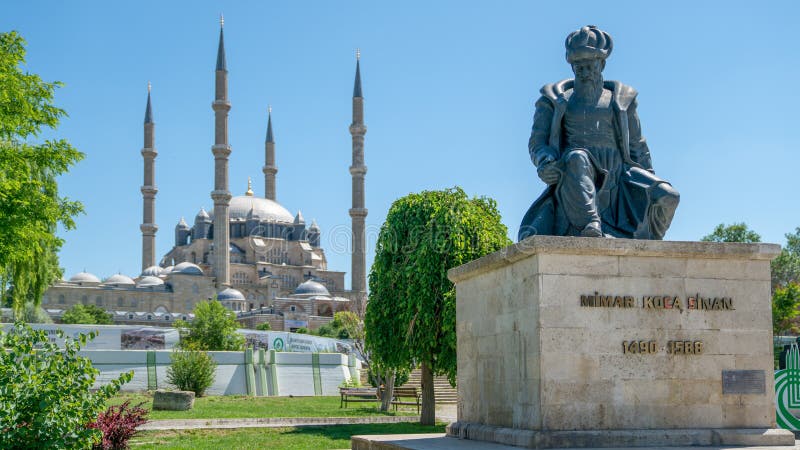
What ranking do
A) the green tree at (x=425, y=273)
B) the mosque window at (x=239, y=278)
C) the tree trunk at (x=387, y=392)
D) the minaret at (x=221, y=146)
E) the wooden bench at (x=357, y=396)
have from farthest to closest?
the mosque window at (x=239, y=278) → the minaret at (x=221, y=146) → the wooden bench at (x=357, y=396) → the tree trunk at (x=387, y=392) → the green tree at (x=425, y=273)

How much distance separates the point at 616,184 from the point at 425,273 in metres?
9.72

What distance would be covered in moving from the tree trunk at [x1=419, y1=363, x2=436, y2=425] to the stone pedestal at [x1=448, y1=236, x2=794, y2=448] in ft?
36.1

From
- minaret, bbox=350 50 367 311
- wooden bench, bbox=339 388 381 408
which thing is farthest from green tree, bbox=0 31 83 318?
minaret, bbox=350 50 367 311

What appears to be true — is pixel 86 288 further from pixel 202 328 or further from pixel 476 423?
pixel 476 423

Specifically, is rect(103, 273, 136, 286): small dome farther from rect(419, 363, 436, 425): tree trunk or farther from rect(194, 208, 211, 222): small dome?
rect(419, 363, 436, 425): tree trunk

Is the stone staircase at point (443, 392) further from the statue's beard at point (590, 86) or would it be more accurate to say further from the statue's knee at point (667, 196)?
the statue's knee at point (667, 196)

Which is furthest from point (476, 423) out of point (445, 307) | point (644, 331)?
point (445, 307)

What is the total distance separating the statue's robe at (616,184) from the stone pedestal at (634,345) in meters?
0.59

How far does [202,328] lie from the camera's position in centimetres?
3997

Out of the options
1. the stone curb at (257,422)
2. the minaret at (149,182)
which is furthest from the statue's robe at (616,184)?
the minaret at (149,182)

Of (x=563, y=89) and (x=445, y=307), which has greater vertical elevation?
(x=563, y=89)

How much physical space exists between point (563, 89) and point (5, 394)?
16.3 feet

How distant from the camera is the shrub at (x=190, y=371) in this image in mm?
23297

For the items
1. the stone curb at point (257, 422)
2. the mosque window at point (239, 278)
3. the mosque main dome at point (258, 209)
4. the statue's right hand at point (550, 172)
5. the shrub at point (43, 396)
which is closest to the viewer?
the shrub at point (43, 396)
